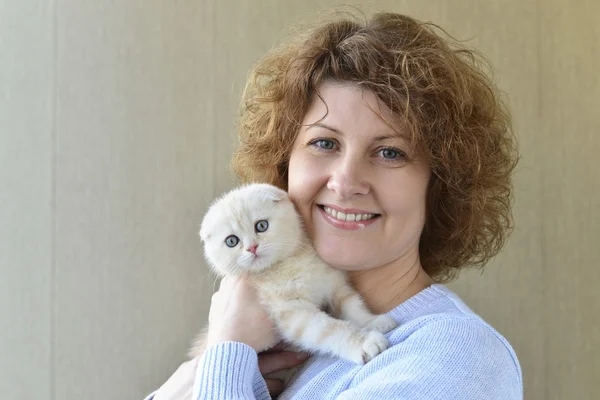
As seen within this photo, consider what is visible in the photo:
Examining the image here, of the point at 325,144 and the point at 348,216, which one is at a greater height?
the point at 325,144

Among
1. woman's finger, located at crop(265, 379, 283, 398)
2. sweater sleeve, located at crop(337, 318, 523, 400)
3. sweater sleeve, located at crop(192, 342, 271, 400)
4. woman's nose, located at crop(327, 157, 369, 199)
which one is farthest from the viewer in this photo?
woman's finger, located at crop(265, 379, 283, 398)

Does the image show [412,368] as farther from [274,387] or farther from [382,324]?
[274,387]

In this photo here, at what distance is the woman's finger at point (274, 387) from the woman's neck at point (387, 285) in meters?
0.31

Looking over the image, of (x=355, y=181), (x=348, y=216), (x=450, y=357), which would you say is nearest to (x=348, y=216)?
(x=348, y=216)

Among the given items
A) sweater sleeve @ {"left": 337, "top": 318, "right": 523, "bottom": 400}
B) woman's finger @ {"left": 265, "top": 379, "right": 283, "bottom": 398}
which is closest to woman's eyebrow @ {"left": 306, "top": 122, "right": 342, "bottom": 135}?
sweater sleeve @ {"left": 337, "top": 318, "right": 523, "bottom": 400}

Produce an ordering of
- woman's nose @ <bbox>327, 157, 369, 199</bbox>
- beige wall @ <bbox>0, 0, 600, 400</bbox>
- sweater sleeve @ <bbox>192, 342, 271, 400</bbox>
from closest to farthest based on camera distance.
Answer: sweater sleeve @ <bbox>192, 342, 271, 400</bbox> → woman's nose @ <bbox>327, 157, 369, 199</bbox> → beige wall @ <bbox>0, 0, 600, 400</bbox>

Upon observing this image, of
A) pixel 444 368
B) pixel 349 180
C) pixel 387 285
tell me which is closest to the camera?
pixel 444 368

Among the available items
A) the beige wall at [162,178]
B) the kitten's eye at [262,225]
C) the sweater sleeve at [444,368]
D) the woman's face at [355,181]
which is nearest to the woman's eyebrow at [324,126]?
the woman's face at [355,181]

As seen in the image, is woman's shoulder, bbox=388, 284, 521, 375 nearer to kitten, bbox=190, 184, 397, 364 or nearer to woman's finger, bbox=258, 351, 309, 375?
kitten, bbox=190, 184, 397, 364

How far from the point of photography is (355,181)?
142 cm

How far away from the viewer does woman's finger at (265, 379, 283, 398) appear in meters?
1.52

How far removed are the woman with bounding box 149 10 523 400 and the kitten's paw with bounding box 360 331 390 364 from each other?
3 centimetres

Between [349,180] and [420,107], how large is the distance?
25cm

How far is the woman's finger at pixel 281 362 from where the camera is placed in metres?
1.52
